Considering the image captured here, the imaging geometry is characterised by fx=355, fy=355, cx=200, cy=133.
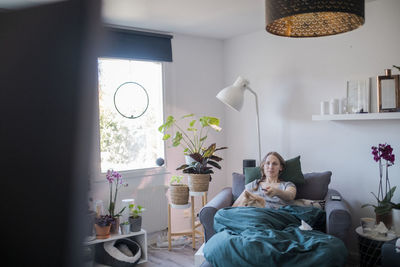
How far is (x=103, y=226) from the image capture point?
3006mm

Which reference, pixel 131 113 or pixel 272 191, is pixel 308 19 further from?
pixel 131 113

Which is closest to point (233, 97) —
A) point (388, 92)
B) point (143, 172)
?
point (143, 172)

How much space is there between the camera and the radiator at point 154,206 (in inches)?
147

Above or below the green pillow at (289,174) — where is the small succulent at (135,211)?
below

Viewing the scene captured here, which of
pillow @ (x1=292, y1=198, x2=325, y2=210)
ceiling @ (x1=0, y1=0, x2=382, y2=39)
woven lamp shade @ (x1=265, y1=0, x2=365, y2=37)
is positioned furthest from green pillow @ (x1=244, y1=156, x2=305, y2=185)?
woven lamp shade @ (x1=265, y1=0, x2=365, y2=37)

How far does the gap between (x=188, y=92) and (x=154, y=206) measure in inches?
53.2

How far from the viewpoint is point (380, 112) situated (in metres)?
2.91

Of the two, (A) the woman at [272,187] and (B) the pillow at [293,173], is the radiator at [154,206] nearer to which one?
(A) the woman at [272,187]

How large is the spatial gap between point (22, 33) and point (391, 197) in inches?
120

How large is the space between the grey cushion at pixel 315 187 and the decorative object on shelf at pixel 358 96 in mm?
608

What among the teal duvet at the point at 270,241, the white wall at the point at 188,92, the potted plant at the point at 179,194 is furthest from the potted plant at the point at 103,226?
the teal duvet at the point at 270,241

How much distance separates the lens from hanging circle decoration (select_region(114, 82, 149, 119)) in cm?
370

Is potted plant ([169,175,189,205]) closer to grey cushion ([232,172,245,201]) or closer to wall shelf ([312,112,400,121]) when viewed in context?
grey cushion ([232,172,245,201])

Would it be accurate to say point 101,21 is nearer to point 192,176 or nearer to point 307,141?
point 192,176
